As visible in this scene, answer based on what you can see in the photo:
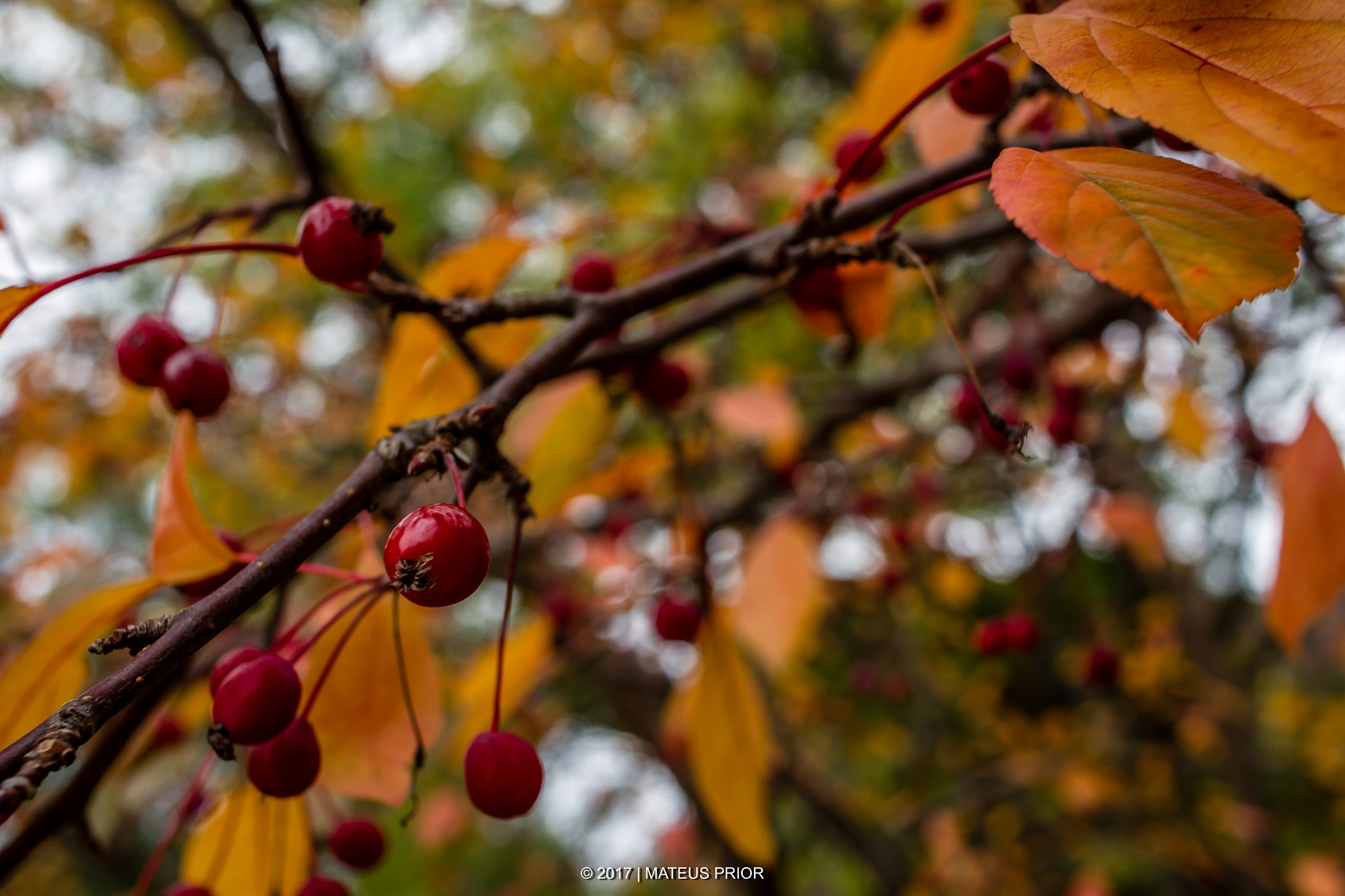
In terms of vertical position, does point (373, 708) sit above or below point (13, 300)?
below

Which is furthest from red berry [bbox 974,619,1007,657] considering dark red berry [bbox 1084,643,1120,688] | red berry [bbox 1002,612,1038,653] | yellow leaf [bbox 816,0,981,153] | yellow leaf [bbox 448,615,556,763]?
yellow leaf [bbox 816,0,981,153]

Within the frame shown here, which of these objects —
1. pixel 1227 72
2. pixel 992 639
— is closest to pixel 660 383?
pixel 1227 72

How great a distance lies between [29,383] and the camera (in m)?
3.46

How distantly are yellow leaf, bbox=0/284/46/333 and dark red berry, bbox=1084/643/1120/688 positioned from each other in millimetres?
1663

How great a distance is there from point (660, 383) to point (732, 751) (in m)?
0.48

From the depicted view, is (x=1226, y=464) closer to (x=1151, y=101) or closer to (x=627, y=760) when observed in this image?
(x=627, y=760)

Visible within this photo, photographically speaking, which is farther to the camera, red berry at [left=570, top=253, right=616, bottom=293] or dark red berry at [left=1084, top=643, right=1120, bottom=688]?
dark red berry at [left=1084, top=643, right=1120, bottom=688]

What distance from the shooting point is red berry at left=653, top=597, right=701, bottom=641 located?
1.05 m

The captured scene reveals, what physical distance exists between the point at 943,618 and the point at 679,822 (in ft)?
5.83

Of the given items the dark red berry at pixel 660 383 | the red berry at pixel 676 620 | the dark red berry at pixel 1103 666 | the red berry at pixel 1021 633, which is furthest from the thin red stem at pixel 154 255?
the dark red berry at pixel 1103 666

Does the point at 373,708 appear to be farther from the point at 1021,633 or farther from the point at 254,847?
the point at 1021,633

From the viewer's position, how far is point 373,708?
0.68m

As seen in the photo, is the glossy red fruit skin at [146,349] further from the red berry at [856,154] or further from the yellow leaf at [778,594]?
the yellow leaf at [778,594]

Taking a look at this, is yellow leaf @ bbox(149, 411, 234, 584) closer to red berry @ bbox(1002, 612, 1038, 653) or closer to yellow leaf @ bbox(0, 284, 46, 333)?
yellow leaf @ bbox(0, 284, 46, 333)
